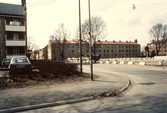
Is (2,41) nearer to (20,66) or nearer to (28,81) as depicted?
(20,66)

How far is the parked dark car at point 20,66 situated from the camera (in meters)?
11.6

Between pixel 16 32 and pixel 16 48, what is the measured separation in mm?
3029

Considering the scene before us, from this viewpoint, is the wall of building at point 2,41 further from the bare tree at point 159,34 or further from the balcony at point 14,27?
the bare tree at point 159,34

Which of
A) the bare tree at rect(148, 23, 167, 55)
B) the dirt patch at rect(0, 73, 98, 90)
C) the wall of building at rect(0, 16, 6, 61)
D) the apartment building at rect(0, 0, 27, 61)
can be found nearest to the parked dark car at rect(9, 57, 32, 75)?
the dirt patch at rect(0, 73, 98, 90)

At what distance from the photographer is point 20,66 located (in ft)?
44.2

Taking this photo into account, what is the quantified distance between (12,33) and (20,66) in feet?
83.6

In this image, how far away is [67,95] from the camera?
A: 8.45 m

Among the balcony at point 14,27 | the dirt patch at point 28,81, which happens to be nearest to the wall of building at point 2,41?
the balcony at point 14,27

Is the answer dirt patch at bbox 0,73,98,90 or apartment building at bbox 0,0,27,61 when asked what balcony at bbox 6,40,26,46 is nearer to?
apartment building at bbox 0,0,27,61

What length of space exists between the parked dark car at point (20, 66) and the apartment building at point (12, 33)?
2182 centimetres

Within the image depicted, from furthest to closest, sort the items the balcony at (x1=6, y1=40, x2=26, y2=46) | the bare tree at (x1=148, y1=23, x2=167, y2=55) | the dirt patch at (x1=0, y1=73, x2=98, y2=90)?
the bare tree at (x1=148, y1=23, x2=167, y2=55) → the balcony at (x1=6, y1=40, x2=26, y2=46) → the dirt patch at (x1=0, y1=73, x2=98, y2=90)

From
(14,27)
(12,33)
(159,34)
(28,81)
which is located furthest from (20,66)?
(159,34)

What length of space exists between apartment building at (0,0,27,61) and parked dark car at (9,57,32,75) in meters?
21.8

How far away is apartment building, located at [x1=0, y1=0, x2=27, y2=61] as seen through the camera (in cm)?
3538
